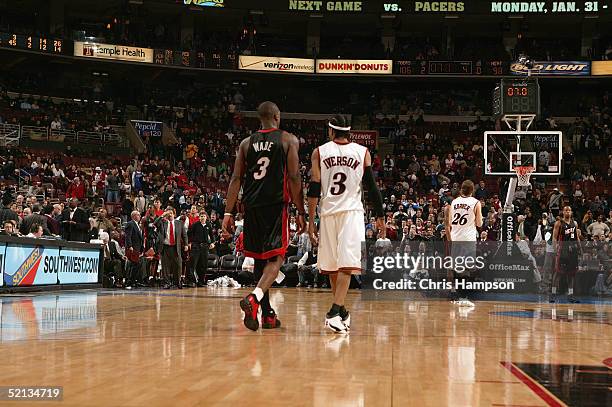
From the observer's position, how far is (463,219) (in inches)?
492

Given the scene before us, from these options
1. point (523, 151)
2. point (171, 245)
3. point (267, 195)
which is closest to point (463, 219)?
point (267, 195)

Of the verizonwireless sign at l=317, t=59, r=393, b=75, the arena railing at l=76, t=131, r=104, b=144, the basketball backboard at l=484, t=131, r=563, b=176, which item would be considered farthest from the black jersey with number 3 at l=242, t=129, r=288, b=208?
the verizonwireless sign at l=317, t=59, r=393, b=75

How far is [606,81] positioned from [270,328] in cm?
3576

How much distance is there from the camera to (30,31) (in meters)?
33.8

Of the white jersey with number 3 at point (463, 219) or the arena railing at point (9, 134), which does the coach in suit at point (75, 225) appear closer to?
the white jersey with number 3 at point (463, 219)

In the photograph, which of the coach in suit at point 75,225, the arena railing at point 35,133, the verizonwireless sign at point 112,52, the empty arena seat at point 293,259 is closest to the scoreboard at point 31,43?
the verizonwireless sign at point 112,52

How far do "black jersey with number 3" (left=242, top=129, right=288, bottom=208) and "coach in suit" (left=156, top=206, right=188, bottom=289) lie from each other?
35.7 ft

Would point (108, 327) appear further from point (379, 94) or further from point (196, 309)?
point (379, 94)

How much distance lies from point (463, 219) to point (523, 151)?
7823 millimetres

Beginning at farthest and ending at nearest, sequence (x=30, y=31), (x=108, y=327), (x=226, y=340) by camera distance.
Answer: (x=30, y=31) < (x=108, y=327) < (x=226, y=340)

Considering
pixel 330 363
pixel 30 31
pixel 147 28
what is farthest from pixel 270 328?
pixel 147 28

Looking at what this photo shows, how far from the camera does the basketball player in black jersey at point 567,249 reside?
15.0 meters

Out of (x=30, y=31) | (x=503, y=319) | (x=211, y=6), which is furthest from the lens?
(x=211, y=6)

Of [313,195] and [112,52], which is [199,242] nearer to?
[313,195]
